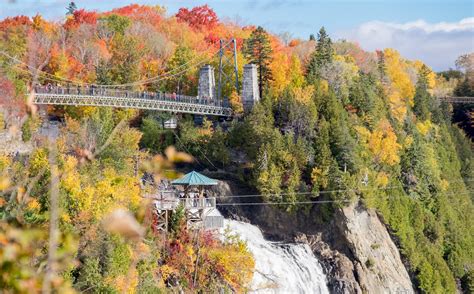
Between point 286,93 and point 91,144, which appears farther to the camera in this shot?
point 286,93

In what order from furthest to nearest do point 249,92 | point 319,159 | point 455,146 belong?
point 455,146
point 249,92
point 319,159

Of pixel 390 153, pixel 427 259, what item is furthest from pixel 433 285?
pixel 390 153

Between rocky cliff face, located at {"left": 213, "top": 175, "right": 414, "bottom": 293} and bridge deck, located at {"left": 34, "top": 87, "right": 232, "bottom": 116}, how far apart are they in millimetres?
6989

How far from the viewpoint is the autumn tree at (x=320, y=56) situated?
1855 inches

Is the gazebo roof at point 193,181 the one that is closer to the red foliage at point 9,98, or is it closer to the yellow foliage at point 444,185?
the red foliage at point 9,98

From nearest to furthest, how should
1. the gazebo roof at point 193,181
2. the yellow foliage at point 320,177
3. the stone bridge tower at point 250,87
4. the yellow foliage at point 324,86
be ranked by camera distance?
the gazebo roof at point 193,181, the yellow foliage at point 320,177, the yellow foliage at point 324,86, the stone bridge tower at point 250,87

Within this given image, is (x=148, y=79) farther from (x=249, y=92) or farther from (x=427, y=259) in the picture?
(x=427, y=259)

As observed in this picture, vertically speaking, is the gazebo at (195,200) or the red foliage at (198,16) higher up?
the red foliage at (198,16)

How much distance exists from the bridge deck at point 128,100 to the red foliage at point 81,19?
20939 mm

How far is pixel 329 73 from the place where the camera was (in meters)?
47.2

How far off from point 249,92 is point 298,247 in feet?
39.8

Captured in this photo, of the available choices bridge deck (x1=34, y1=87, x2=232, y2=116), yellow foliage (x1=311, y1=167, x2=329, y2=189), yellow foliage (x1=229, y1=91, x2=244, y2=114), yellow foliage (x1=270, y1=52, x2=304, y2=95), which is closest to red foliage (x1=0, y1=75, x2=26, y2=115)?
bridge deck (x1=34, y1=87, x2=232, y2=116)

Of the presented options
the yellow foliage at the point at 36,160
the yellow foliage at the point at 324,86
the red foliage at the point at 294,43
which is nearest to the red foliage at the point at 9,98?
the yellow foliage at the point at 36,160

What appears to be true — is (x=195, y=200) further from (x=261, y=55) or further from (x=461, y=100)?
(x=461, y=100)
